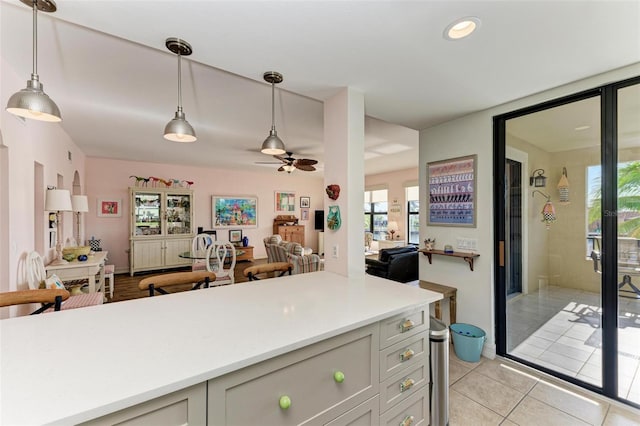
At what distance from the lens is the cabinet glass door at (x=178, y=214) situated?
6.11 m

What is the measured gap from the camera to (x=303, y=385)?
42.6 inches

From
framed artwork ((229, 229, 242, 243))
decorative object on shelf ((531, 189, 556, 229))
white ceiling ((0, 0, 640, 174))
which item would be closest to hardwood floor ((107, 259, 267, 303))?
framed artwork ((229, 229, 242, 243))

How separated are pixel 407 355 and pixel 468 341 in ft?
4.78

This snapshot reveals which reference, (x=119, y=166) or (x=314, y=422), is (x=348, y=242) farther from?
(x=119, y=166)

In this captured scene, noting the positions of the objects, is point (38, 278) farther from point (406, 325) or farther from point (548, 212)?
point (548, 212)

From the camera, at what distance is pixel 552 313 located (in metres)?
2.42

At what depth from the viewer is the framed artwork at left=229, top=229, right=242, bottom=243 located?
7219 mm

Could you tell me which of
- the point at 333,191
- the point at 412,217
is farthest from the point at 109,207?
the point at 412,217

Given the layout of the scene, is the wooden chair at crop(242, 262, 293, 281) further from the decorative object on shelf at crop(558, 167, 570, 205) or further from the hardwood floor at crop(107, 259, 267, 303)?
the hardwood floor at crop(107, 259, 267, 303)

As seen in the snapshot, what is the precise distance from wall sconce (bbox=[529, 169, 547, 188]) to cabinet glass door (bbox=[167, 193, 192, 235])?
646 centimetres

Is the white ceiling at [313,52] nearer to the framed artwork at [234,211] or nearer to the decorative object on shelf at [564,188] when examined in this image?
the decorative object on shelf at [564,188]

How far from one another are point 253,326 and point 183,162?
19.7 feet

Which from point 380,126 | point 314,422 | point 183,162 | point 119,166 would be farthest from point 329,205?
point 119,166

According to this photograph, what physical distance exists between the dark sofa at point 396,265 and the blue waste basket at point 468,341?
1.48 m
